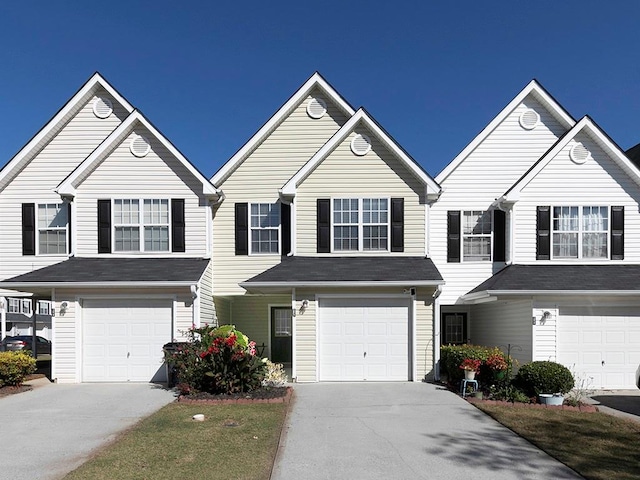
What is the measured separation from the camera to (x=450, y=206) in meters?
16.7

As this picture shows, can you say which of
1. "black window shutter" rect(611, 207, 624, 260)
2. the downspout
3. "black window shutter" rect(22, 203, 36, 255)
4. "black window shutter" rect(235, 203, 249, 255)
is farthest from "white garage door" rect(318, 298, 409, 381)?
"black window shutter" rect(22, 203, 36, 255)

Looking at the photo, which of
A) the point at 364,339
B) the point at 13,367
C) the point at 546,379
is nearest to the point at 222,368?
the point at 364,339

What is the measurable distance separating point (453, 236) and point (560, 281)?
11.6ft

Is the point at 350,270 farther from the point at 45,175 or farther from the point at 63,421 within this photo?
the point at 45,175

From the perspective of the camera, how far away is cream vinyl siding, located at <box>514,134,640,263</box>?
51.3 ft

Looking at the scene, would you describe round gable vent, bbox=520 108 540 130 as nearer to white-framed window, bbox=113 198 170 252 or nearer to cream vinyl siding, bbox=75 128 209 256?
cream vinyl siding, bbox=75 128 209 256

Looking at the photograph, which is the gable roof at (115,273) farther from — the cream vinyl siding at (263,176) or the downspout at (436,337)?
the downspout at (436,337)

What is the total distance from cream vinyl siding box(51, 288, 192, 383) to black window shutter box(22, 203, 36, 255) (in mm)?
2944

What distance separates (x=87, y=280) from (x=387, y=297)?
828 centimetres

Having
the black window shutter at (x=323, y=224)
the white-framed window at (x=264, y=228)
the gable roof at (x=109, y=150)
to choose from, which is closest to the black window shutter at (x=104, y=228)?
the gable roof at (x=109, y=150)

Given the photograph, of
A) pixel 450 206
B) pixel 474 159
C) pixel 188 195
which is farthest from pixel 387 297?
pixel 188 195

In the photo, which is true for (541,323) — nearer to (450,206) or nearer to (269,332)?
(450,206)

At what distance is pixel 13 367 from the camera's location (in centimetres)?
1330

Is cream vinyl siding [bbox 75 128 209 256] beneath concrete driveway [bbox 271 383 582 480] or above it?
above
